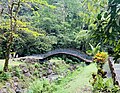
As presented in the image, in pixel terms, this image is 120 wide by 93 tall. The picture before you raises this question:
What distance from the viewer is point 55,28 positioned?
1989 cm

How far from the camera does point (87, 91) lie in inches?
265

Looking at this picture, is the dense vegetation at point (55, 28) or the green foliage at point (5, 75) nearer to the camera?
the dense vegetation at point (55, 28)

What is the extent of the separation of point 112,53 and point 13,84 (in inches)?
311

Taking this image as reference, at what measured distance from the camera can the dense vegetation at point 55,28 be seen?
64.6 inches

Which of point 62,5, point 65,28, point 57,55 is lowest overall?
point 57,55

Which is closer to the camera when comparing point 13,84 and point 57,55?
point 13,84

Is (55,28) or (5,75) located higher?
(55,28)

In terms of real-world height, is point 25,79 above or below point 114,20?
below

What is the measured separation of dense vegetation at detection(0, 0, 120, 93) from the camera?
164 centimetres

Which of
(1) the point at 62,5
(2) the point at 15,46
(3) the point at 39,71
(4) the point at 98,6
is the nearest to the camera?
(4) the point at 98,6

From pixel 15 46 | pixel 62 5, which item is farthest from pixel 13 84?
pixel 62 5

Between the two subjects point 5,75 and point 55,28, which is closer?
point 5,75

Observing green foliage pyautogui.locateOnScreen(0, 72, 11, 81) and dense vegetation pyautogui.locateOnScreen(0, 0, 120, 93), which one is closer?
dense vegetation pyautogui.locateOnScreen(0, 0, 120, 93)

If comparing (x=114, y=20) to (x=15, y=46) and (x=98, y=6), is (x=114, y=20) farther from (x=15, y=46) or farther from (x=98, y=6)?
(x=15, y=46)
